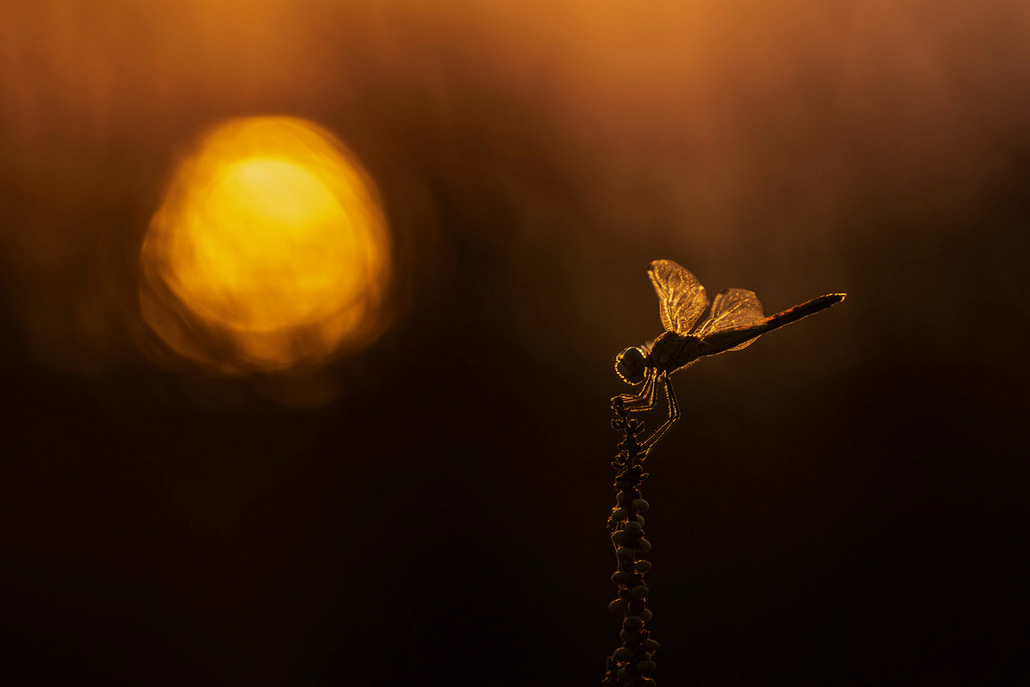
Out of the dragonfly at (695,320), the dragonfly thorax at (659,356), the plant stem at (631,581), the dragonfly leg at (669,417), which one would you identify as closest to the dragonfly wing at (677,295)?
the dragonfly at (695,320)

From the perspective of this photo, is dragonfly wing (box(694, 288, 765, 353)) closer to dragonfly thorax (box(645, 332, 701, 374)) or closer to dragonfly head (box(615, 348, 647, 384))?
dragonfly thorax (box(645, 332, 701, 374))

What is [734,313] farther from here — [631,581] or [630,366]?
[631,581]

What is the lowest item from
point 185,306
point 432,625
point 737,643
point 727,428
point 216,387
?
point 737,643

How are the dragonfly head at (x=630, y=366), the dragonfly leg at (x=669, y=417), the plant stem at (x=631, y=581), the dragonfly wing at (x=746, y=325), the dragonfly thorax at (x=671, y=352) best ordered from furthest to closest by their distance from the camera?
the dragonfly wing at (x=746, y=325), the dragonfly thorax at (x=671, y=352), the dragonfly head at (x=630, y=366), the dragonfly leg at (x=669, y=417), the plant stem at (x=631, y=581)

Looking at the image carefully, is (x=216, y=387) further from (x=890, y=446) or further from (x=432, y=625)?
(x=890, y=446)

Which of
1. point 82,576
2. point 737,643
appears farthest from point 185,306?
point 737,643

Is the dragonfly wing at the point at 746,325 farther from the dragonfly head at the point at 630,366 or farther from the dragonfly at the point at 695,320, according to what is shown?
the dragonfly head at the point at 630,366

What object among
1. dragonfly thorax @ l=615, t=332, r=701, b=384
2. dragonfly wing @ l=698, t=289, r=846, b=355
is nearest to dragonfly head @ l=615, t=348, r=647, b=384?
dragonfly thorax @ l=615, t=332, r=701, b=384
